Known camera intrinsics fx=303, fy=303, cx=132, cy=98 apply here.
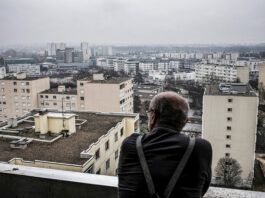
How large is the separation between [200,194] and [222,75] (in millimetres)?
47705

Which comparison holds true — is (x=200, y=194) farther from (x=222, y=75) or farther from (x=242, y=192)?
(x=222, y=75)

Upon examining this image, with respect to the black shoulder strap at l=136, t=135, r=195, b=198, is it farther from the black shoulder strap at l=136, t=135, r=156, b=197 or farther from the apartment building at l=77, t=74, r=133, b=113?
the apartment building at l=77, t=74, r=133, b=113

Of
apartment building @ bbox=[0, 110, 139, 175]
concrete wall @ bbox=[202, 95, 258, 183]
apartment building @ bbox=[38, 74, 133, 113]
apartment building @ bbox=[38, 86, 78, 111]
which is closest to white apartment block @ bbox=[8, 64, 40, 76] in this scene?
apartment building @ bbox=[38, 86, 78, 111]

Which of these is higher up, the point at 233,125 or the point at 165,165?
the point at 165,165

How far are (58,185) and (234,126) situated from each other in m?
13.3

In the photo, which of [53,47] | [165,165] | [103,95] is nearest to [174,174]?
[165,165]

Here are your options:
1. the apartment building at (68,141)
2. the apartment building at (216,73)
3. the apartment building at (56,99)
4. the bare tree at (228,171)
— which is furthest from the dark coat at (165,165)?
the apartment building at (216,73)

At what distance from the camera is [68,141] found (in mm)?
6742

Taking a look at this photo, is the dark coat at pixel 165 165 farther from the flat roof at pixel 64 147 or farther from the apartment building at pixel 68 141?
the flat roof at pixel 64 147

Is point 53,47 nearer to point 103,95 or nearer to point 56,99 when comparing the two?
point 56,99

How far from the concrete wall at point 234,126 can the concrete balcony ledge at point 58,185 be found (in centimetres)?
1274

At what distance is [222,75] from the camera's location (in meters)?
46.7

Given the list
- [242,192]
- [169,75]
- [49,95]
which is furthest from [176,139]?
[169,75]

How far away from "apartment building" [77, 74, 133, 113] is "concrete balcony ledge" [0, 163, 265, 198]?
16031mm
